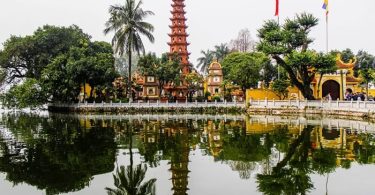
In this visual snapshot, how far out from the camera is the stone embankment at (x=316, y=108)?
29.7 meters

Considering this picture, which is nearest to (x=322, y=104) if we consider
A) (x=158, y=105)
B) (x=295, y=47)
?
(x=295, y=47)

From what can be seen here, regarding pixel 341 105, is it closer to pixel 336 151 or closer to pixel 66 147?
pixel 336 151

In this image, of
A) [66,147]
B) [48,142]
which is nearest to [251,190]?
[66,147]

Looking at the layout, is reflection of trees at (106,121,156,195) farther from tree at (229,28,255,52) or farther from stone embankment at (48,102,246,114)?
tree at (229,28,255,52)

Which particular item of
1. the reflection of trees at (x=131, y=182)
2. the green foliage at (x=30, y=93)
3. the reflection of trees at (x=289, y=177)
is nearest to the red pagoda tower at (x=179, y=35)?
the green foliage at (x=30, y=93)

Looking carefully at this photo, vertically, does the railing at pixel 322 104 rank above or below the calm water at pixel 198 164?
above

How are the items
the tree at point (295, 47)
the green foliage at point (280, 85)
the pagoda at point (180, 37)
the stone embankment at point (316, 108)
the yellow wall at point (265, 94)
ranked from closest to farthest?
1. the stone embankment at point (316, 108)
2. the tree at point (295, 47)
3. the green foliage at point (280, 85)
4. the yellow wall at point (265, 94)
5. the pagoda at point (180, 37)

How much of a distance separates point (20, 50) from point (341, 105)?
41.9 metres

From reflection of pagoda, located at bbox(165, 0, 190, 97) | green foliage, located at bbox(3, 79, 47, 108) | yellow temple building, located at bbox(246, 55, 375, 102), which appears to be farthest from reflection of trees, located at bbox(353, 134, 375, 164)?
reflection of pagoda, located at bbox(165, 0, 190, 97)

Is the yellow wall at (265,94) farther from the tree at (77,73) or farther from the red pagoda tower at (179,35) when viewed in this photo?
the tree at (77,73)

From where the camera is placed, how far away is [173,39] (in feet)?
197

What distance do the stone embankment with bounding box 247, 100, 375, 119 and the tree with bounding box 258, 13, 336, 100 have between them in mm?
2117

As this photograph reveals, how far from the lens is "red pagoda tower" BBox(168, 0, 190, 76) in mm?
59125

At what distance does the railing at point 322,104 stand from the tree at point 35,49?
25941 millimetres
